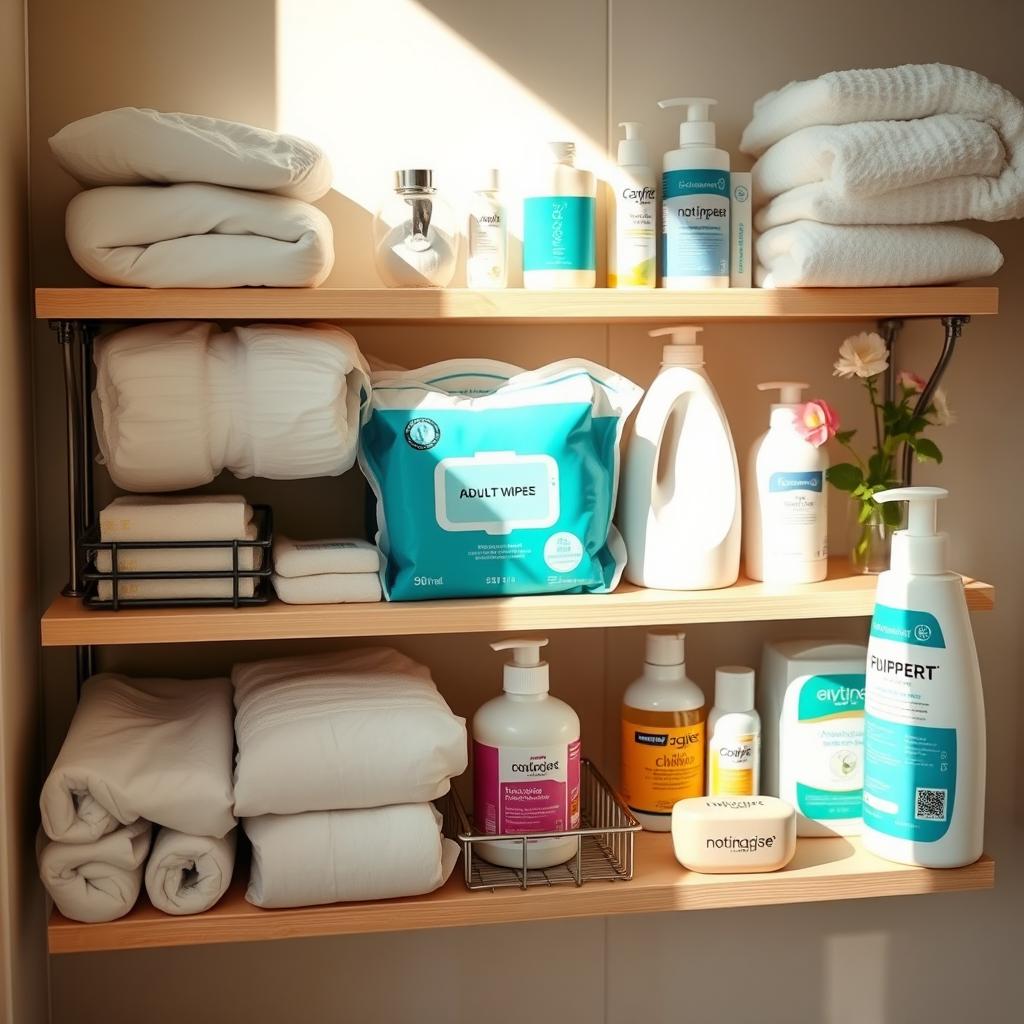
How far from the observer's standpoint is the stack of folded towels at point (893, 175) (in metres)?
1.13

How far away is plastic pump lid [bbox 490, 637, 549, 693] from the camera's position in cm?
116

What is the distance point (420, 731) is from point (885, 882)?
1.59 ft

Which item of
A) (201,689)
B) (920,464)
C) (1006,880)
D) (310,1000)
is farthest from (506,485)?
(1006,880)

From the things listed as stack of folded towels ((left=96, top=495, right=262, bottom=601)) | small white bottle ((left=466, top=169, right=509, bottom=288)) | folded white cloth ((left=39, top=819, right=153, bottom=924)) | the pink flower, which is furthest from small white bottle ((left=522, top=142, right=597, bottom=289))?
folded white cloth ((left=39, top=819, right=153, bottom=924))

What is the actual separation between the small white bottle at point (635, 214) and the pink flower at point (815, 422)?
20 cm

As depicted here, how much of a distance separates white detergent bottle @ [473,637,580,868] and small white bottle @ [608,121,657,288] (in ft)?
1.23

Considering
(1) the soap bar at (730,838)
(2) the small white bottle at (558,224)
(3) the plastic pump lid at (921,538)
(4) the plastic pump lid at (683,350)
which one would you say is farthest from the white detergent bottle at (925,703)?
(2) the small white bottle at (558,224)

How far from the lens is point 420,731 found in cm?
108

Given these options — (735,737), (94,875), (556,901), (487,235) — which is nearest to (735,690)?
(735,737)

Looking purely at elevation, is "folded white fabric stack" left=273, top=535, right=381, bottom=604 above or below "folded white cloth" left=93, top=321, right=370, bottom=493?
below

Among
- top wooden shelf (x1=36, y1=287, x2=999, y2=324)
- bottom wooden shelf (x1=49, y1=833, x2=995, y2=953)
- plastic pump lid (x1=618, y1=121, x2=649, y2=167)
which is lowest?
bottom wooden shelf (x1=49, y1=833, x2=995, y2=953)

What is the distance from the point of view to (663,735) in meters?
1.23

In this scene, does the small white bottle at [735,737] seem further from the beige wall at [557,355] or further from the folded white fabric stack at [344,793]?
the folded white fabric stack at [344,793]

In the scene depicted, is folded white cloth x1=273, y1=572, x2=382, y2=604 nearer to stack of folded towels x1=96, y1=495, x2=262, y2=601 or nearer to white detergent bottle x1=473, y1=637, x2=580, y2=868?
stack of folded towels x1=96, y1=495, x2=262, y2=601
